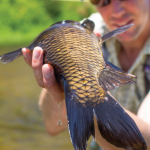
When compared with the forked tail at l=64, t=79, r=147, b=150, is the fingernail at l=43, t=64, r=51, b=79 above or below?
above

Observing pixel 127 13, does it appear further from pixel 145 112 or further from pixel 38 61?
pixel 38 61

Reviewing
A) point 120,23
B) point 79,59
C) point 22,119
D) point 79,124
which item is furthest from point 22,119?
point 79,124

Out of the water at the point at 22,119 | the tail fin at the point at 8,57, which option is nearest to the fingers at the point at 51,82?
the tail fin at the point at 8,57

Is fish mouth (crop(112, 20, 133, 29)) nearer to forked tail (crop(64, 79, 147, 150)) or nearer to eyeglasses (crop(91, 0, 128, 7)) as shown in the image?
eyeglasses (crop(91, 0, 128, 7))

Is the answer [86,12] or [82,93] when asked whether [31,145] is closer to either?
[82,93]

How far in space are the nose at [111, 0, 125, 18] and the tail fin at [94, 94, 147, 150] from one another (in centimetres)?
94

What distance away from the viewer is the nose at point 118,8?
148 cm

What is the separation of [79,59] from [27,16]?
943cm

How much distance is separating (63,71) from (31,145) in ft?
6.23

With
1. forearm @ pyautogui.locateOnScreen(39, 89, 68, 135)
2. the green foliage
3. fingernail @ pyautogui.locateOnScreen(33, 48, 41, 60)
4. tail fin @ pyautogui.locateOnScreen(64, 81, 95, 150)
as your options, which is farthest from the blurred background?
tail fin @ pyautogui.locateOnScreen(64, 81, 95, 150)

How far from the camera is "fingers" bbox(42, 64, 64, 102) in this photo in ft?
2.86

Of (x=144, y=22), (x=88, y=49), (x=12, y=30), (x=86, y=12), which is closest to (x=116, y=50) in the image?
(x=144, y=22)

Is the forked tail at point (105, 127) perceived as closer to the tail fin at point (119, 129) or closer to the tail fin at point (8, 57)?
the tail fin at point (119, 129)

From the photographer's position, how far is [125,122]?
2.28 feet
